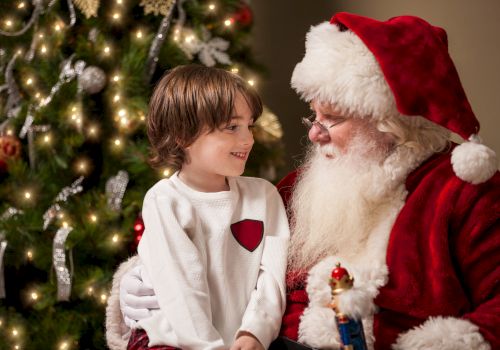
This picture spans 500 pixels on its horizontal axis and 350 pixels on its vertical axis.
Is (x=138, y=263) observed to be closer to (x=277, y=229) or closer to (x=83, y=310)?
(x=277, y=229)

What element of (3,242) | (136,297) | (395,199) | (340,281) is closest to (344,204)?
(395,199)

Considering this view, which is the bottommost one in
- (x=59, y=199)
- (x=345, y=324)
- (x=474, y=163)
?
(x=59, y=199)

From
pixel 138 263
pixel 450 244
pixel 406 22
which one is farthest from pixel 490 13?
pixel 138 263

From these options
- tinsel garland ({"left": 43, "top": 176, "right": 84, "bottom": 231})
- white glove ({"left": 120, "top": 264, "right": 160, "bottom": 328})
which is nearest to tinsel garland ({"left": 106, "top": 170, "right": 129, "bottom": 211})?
tinsel garland ({"left": 43, "top": 176, "right": 84, "bottom": 231})

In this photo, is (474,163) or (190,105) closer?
(474,163)

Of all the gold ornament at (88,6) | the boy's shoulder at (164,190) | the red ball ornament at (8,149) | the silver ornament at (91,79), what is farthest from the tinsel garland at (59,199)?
the boy's shoulder at (164,190)

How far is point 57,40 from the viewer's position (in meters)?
2.80

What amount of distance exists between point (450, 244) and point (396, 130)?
289 millimetres

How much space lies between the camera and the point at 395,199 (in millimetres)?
1646

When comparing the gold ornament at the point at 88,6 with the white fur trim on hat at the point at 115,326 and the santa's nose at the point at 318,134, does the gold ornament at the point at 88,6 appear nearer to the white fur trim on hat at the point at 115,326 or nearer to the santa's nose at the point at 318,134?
the white fur trim on hat at the point at 115,326

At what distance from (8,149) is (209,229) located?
1.48m

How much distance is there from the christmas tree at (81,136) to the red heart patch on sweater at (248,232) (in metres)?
1.02

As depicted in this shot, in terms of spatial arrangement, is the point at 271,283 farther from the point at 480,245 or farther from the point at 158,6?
the point at 158,6

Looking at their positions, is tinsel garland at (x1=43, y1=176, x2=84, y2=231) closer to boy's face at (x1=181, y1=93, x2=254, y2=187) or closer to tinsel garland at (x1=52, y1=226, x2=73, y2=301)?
tinsel garland at (x1=52, y1=226, x2=73, y2=301)
